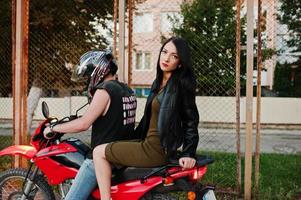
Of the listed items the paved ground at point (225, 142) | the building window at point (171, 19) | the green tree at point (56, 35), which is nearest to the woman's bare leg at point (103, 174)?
the green tree at point (56, 35)

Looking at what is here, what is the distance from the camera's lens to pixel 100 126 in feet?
11.8

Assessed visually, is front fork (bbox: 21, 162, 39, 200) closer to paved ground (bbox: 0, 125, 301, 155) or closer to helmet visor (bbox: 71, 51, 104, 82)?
A: helmet visor (bbox: 71, 51, 104, 82)

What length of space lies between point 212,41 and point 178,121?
7.39m

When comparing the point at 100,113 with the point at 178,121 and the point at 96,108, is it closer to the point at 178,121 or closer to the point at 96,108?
the point at 96,108

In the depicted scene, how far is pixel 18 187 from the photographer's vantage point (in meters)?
4.30

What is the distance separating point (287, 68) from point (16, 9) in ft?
58.9

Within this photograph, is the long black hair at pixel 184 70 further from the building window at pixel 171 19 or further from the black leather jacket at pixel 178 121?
the building window at pixel 171 19

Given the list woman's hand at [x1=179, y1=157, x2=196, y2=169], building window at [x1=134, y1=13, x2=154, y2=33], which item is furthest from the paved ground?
woman's hand at [x1=179, y1=157, x2=196, y2=169]

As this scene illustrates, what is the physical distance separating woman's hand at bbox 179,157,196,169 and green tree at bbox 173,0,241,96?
15.1ft

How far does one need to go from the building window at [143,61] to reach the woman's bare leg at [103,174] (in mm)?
8526

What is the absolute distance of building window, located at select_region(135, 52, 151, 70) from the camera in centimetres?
1213

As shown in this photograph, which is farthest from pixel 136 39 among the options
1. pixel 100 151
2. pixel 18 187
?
pixel 100 151

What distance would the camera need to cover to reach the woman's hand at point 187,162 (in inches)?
128

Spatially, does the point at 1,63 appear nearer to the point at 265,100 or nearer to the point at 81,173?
the point at 81,173
